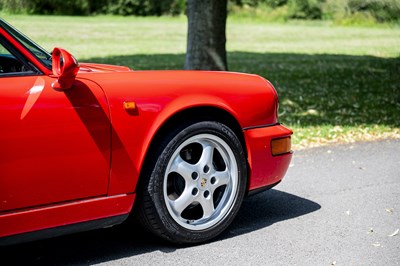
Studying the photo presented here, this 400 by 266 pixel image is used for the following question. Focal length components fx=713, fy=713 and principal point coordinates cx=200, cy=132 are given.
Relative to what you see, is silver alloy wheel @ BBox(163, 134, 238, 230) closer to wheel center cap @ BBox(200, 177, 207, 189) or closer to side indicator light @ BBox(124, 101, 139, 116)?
wheel center cap @ BBox(200, 177, 207, 189)

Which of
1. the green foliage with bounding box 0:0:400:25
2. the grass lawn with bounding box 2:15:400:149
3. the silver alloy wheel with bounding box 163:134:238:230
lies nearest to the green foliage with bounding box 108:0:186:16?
the green foliage with bounding box 0:0:400:25

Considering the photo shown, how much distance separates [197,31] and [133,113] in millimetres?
8632

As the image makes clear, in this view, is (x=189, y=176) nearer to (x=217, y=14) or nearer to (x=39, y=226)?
(x=39, y=226)

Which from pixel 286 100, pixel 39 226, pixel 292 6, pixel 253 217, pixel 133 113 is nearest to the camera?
pixel 39 226

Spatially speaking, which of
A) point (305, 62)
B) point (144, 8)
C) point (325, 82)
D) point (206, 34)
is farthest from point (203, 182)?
point (144, 8)

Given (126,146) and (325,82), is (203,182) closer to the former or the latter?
(126,146)

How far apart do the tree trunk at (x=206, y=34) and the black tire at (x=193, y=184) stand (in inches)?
316

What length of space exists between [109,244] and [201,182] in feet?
2.39

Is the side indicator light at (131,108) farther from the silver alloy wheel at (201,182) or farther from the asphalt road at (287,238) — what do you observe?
the asphalt road at (287,238)

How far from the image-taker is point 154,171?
166 inches

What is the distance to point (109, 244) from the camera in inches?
180

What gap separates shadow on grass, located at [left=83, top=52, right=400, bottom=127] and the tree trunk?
4.70 feet

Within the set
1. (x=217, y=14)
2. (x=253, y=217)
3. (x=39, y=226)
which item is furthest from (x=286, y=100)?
(x=39, y=226)

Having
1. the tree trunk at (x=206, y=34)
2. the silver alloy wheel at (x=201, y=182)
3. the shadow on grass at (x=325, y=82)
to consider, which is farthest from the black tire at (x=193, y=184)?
the tree trunk at (x=206, y=34)
